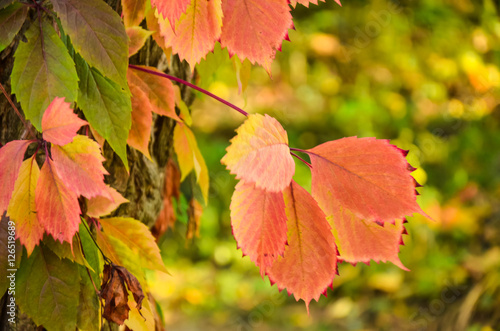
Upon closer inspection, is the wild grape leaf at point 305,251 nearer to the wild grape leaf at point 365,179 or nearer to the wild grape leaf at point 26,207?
the wild grape leaf at point 365,179

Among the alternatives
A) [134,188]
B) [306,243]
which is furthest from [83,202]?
[306,243]

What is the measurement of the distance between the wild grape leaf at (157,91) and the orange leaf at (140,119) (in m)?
0.03

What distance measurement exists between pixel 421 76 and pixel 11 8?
9.68 ft

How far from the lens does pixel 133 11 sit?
46 centimetres

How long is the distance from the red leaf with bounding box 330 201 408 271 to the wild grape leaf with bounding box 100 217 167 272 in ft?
0.66

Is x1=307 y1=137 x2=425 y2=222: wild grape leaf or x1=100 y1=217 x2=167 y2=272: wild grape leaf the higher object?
x1=307 y1=137 x2=425 y2=222: wild grape leaf

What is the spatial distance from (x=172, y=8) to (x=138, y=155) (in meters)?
0.27

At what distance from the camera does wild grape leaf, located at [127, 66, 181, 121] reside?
0.50 meters

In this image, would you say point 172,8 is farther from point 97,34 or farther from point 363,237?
point 363,237

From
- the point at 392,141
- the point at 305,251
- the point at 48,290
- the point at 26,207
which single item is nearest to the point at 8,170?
the point at 26,207

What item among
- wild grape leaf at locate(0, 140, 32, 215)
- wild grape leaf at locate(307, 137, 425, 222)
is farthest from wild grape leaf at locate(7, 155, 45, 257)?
wild grape leaf at locate(307, 137, 425, 222)

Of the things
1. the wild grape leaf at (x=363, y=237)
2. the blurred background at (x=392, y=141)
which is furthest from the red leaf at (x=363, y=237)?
the blurred background at (x=392, y=141)

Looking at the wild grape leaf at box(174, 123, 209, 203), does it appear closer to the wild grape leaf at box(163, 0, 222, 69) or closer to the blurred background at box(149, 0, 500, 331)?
the wild grape leaf at box(163, 0, 222, 69)

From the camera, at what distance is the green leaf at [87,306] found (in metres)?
0.46
